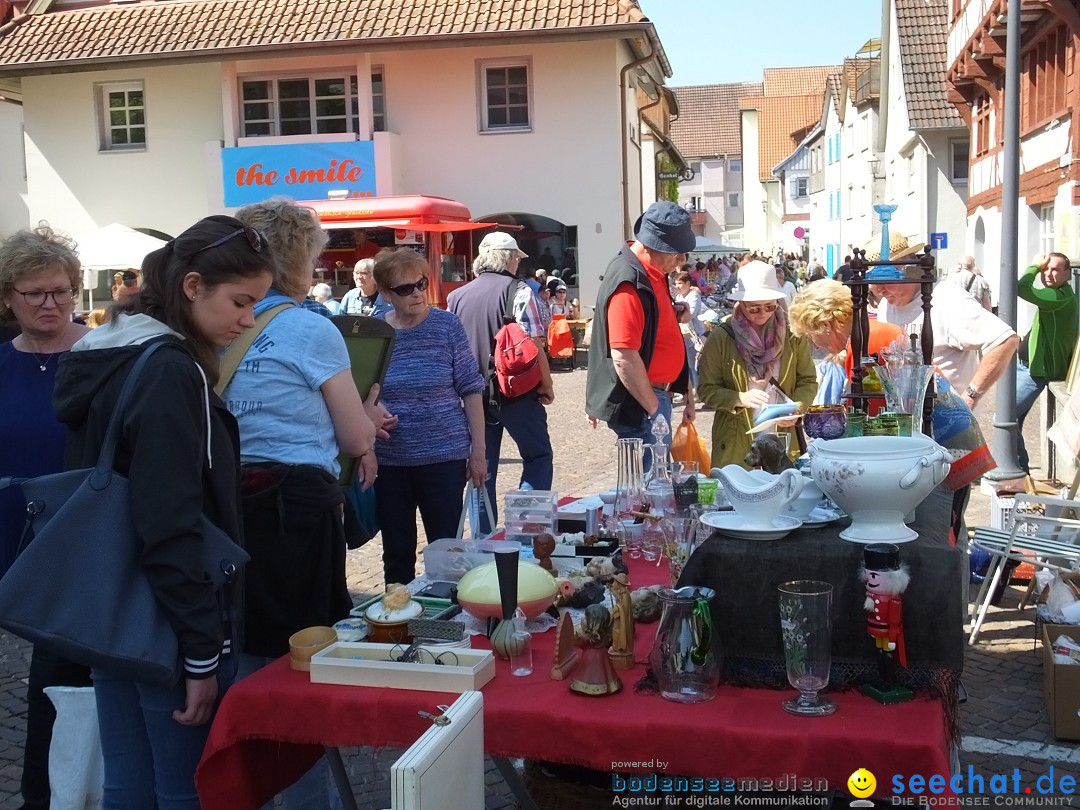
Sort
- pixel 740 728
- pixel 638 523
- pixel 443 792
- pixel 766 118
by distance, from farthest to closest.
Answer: pixel 766 118 < pixel 638 523 < pixel 740 728 < pixel 443 792

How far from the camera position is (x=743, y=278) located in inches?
187

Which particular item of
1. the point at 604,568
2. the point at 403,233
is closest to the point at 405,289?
the point at 604,568

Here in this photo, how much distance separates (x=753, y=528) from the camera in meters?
2.44

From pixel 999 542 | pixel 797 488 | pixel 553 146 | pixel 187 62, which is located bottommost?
pixel 999 542

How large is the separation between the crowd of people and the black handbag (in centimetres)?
4

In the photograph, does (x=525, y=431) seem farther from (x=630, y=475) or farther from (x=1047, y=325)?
(x=1047, y=325)

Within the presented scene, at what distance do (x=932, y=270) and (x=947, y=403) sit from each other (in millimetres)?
587

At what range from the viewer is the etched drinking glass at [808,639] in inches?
→ 87.4

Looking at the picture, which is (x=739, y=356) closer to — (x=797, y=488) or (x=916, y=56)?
(x=797, y=488)

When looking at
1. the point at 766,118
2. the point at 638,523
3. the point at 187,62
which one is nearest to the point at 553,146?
the point at 187,62

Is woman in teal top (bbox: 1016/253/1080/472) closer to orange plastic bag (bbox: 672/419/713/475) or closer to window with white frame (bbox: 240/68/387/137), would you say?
orange plastic bag (bbox: 672/419/713/475)

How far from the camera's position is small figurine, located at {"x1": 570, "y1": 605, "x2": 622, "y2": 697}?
7.75 feet

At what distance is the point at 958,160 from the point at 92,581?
2950 centimetres

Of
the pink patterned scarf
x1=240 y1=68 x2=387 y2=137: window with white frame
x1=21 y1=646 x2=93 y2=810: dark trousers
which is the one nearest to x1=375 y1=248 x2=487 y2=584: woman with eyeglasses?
the pink patterned scarf
